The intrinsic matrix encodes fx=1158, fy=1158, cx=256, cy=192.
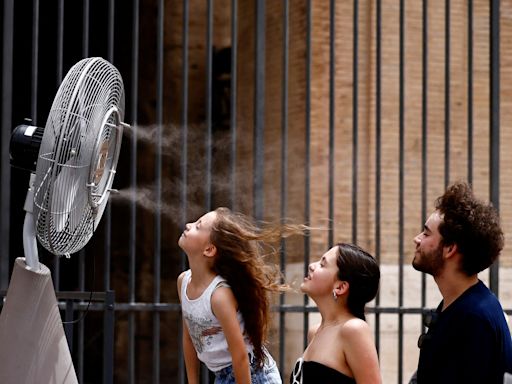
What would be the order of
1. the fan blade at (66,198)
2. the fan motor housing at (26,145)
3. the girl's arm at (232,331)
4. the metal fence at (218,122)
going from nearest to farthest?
the fan blade at (66,198)
the fan motor housing at (26,145)
the girl's arm at (232,331)
the metal fence at (218,122)

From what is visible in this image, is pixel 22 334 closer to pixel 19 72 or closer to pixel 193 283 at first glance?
pixel 193 283

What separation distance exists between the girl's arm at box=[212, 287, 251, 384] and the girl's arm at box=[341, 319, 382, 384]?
526 mm

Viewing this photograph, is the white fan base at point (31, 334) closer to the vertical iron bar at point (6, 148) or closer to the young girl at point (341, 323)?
the young girl at point (341, 323)

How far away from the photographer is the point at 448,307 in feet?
11.8

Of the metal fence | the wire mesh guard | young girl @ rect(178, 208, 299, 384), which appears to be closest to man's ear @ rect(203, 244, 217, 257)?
young girl @ rect(178, 208, 299, 384)

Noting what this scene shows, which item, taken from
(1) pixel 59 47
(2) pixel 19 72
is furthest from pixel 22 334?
(2) pixel 19 72

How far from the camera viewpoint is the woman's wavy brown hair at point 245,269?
14.8 ft

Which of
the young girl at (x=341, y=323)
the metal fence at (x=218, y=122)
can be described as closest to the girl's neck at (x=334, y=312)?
the young girl at (x=341, y=323)

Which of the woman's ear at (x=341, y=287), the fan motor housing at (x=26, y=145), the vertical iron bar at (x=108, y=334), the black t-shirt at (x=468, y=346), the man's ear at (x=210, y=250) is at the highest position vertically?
the fan motor housing at (x=26, y=145)

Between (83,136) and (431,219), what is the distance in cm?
126

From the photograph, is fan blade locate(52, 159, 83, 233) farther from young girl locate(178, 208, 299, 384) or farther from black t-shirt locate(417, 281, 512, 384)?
black t-shirt locate(417, 281, 512, 384)

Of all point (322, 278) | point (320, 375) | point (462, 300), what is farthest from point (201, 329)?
point (462, 300)

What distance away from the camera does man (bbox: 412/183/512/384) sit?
11.1 ft

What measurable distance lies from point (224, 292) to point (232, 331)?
0.56ft
